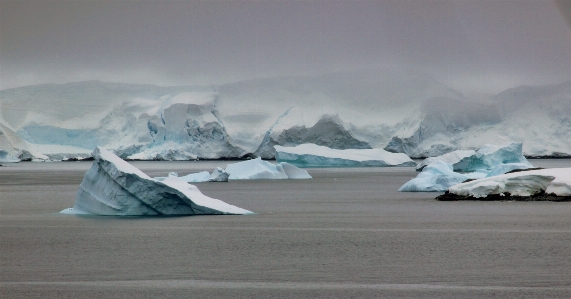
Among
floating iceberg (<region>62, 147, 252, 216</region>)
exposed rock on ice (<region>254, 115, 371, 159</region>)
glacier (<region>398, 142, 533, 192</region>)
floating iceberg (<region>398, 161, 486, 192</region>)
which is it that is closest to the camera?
floating iceberg (<region>62, 147, 252, 216</region>)

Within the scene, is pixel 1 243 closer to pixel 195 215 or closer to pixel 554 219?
pixel 195 215

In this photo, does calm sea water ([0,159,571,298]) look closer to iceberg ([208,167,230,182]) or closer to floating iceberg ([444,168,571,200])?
floating iceberg ([444,168,571,200])

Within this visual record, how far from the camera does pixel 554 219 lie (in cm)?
1297

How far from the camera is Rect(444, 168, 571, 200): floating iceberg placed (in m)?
17.1

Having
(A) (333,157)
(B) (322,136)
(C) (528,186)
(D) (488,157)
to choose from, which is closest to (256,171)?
(D) (488,157)

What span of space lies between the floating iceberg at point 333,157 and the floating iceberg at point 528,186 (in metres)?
31.0

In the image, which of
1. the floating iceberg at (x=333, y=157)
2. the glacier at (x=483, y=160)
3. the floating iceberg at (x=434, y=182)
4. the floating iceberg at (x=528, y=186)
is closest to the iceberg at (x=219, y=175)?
the glacier at (x=483, y=160)

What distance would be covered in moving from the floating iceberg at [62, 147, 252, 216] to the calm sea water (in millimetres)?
386

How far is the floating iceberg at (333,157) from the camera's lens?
49.4m

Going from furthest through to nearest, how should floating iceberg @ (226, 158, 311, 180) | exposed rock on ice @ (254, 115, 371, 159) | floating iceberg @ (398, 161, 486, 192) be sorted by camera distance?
exposed rock on ice @ (254, 115, 371, 159)
floating iceberg @ (226, 158, 311, 180)
floating iceberg @ (398, 161, 486, 192)

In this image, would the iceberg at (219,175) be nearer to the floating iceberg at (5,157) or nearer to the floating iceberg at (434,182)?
the floating iceberg at (434,182)

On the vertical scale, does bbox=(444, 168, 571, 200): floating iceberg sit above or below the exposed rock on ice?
below

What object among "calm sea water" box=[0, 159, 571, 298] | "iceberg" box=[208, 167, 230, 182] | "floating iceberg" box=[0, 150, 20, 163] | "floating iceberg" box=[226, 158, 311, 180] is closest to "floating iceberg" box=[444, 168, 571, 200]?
"calm sea water" box=[0, 159, 571, 298]

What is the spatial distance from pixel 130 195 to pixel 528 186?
29.6 ft
